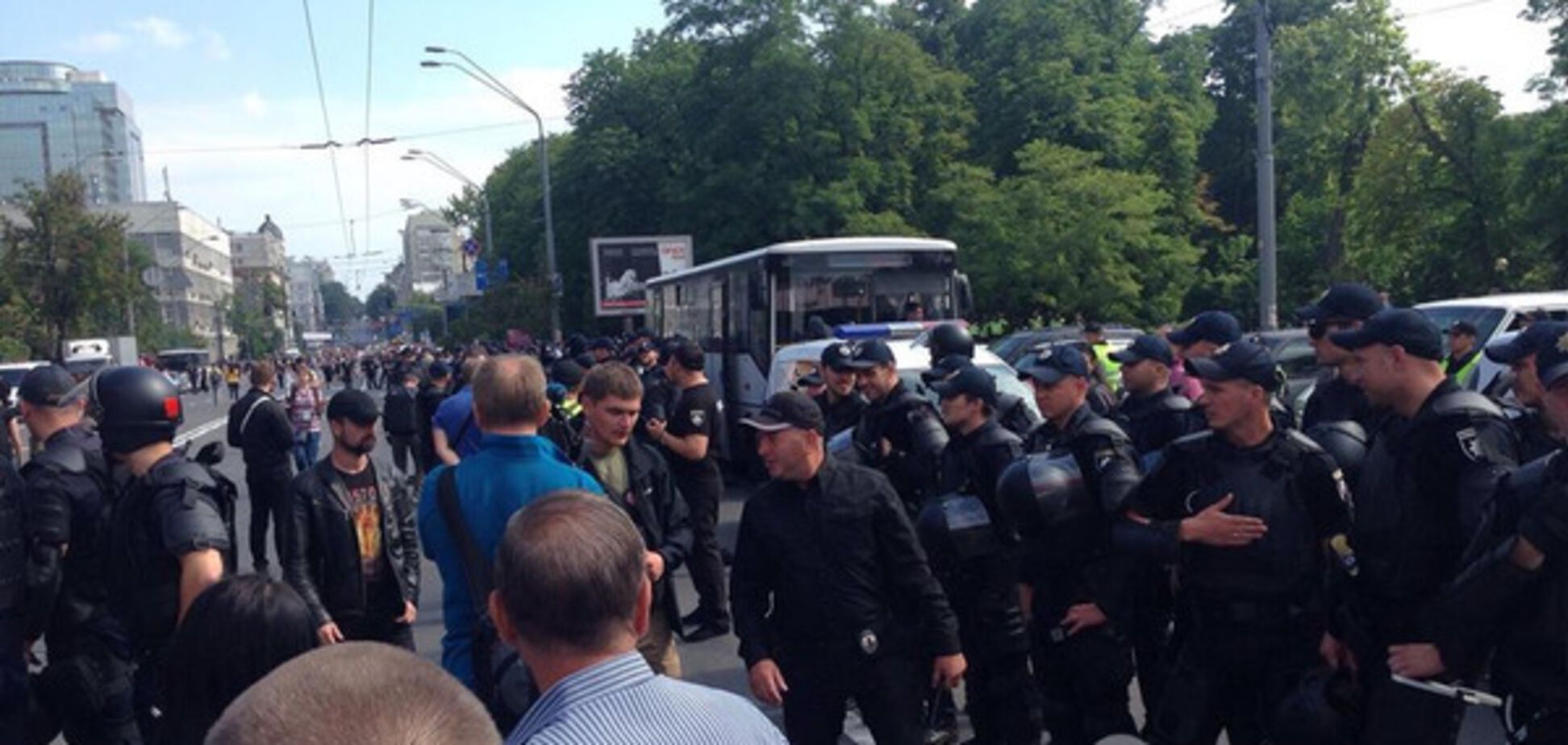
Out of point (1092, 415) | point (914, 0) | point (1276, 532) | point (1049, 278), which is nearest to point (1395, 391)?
point (1276, 532)

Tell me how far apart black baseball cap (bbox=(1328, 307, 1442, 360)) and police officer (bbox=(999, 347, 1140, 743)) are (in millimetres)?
972

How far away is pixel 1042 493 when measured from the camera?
507cm

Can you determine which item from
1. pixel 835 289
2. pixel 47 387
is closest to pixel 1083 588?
pixel 47 387

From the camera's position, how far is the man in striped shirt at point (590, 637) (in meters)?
2.17

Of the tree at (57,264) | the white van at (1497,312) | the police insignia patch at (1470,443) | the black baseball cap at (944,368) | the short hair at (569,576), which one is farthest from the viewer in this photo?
the tree at (57,264)

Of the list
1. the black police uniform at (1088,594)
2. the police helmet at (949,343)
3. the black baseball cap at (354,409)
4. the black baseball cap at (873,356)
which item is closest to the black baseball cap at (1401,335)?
the black police uniform at (1088,594)

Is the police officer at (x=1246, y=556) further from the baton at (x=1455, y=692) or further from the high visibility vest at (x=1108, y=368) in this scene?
the high visibility vest at (x=1108, y=368)

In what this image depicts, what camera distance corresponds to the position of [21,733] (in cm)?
470

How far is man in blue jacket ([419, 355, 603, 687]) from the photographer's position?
4.24 meters

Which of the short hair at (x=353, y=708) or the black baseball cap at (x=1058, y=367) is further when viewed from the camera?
the black baseball cap at (x=1058, y=367)

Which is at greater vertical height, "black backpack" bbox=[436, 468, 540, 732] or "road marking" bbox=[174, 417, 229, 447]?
"black backpack" bbox=[436, 468, 540, 732]

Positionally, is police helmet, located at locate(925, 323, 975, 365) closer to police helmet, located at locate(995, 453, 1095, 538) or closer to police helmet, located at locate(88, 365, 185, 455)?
police helmet, located at locate(995, 453, 1095, 538)

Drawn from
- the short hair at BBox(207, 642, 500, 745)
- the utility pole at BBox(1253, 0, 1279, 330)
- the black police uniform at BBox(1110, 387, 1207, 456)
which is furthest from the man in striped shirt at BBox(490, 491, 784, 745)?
the utility pole at BBox(1253, 0, 1279, 330)

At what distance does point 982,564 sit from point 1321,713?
1.59 metres
